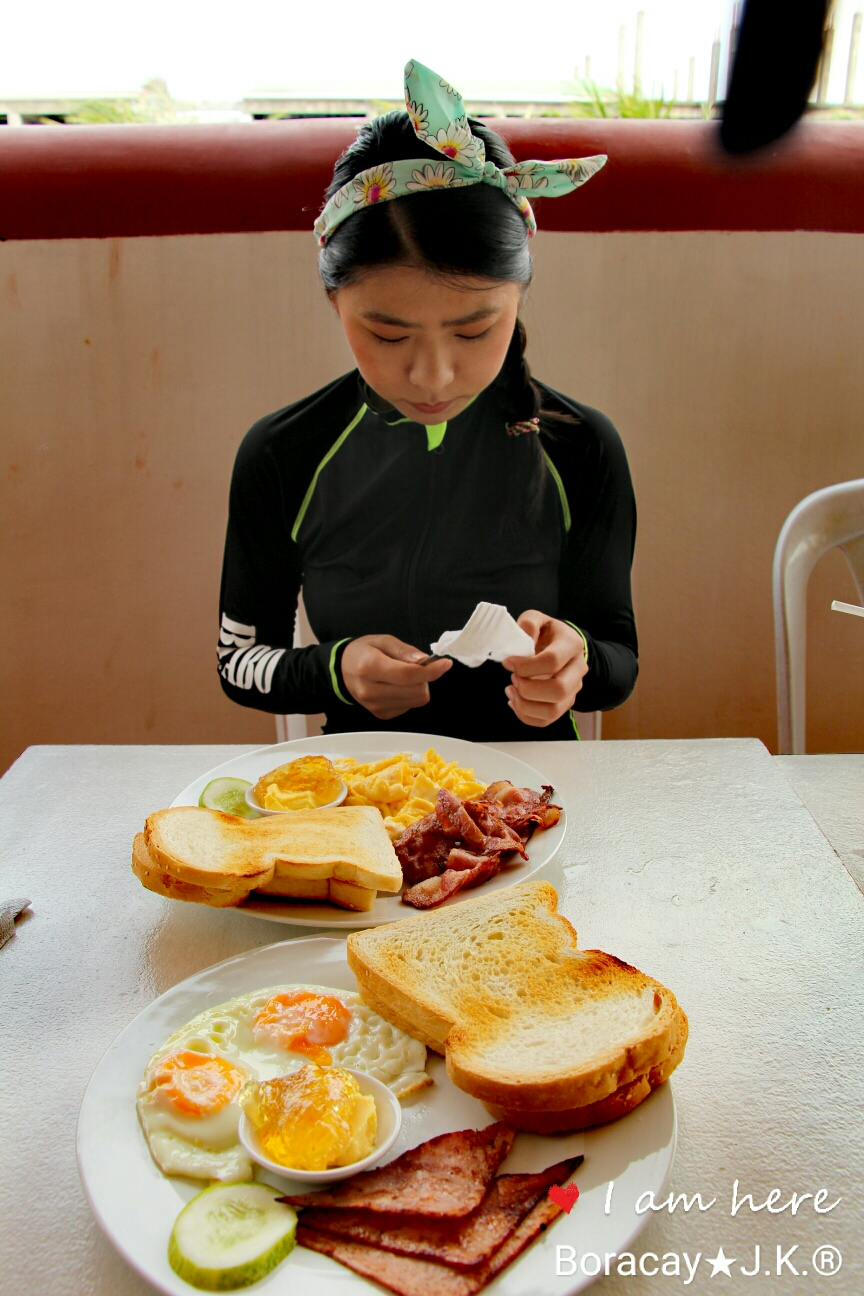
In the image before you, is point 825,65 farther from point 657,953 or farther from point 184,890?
point 184,890

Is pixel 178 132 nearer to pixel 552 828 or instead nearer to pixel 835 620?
pixel 552 828

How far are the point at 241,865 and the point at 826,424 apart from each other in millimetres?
1511

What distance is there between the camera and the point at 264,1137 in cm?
60

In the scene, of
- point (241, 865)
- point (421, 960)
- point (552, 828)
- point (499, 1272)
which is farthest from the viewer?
point (552, 828)

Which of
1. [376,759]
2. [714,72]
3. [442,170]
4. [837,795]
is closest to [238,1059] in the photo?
[376,759]

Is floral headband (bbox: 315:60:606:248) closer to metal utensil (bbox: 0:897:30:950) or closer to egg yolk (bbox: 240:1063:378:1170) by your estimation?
metal utensil (bbox: 0:897:30:950)

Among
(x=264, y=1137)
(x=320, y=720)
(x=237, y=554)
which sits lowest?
(x=320, y=720)

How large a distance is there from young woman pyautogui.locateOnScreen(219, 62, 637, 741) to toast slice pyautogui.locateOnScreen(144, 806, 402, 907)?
612mm

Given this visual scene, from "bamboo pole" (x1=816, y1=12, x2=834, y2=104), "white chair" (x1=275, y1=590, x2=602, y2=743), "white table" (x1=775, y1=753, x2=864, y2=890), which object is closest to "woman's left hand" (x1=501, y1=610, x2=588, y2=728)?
"white chair" (x1=275, y1=590, x2=602, y2=743)

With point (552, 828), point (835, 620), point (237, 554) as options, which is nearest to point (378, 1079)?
point (552, 828)

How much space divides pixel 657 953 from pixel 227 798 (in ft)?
1.81

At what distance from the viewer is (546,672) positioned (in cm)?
161

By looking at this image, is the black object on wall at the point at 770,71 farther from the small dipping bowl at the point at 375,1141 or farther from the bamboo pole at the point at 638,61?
the small dipping bowl at the point at 375,1141

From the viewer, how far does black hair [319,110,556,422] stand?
1.39 meters
